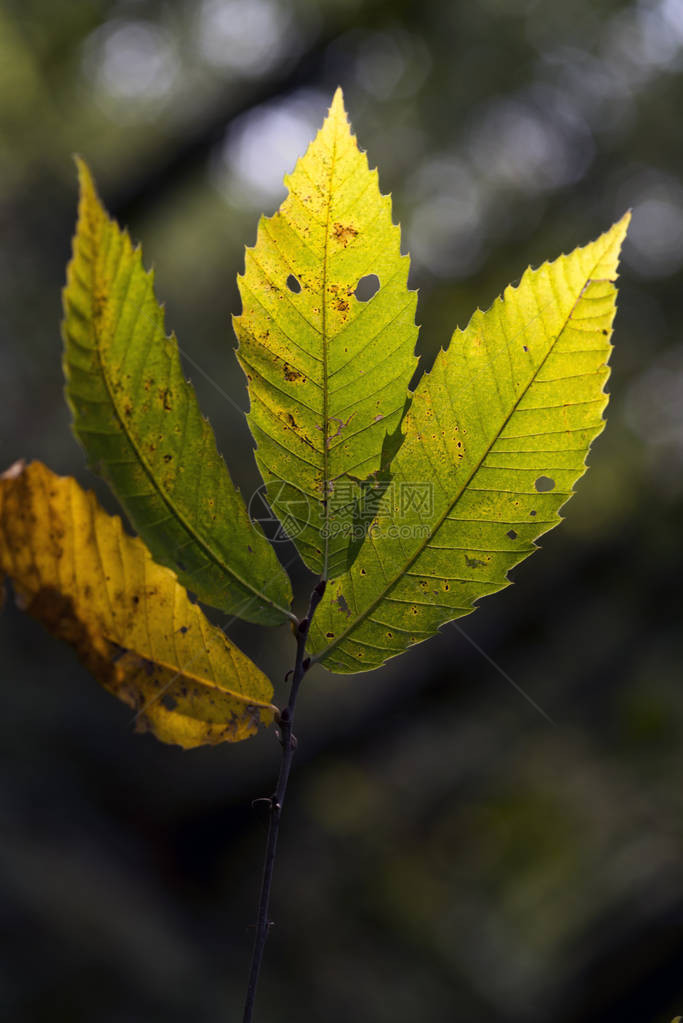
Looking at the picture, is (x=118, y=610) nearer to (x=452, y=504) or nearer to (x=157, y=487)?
(x=157, y=487)

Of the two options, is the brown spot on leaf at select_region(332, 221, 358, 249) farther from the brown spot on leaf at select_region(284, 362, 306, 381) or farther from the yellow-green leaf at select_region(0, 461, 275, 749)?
the yellow-green leaf at select_region(0, 461, 275, 749)

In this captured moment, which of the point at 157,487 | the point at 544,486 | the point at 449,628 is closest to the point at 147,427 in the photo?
the point at 157,487

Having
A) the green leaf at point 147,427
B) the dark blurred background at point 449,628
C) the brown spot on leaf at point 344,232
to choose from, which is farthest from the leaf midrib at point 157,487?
the dark blurred background at point 449,628

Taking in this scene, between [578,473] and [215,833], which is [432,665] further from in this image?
[578,473]

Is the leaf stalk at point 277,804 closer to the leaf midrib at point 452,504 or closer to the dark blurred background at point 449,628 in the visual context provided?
the leaf midrib at point 452,504

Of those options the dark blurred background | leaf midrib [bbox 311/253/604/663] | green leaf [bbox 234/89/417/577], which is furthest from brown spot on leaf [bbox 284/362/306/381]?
the dark blurred background
